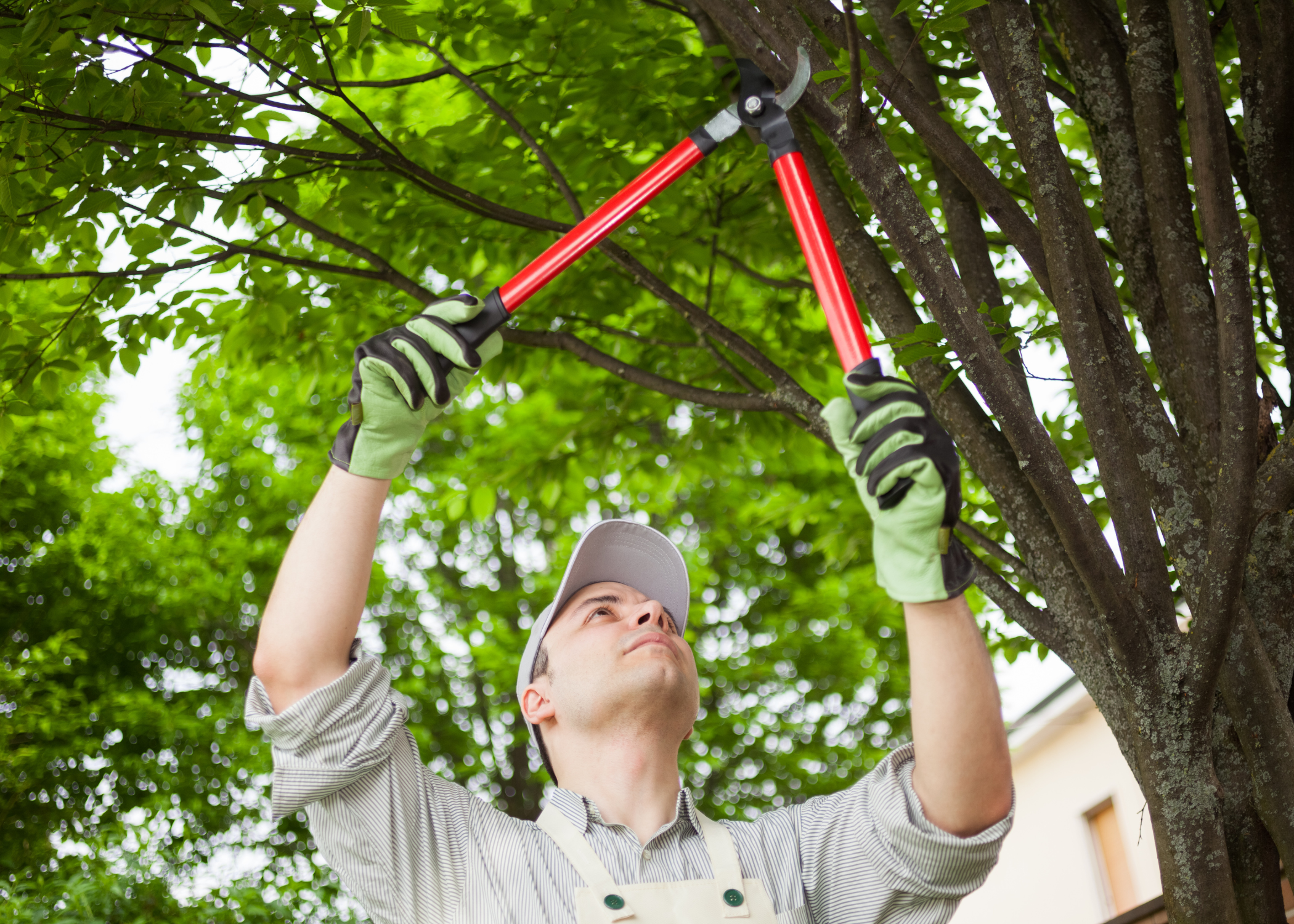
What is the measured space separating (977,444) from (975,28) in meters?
0.93

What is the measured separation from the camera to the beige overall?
75.1 inches

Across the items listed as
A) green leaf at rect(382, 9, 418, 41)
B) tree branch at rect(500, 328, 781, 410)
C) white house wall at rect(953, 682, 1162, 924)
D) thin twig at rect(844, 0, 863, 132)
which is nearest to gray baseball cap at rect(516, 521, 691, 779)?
tree branch at rect(500, 328, 781, 410)

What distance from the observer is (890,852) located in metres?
1.94

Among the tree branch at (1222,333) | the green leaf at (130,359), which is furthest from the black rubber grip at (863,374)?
the green leaf at (130,359)

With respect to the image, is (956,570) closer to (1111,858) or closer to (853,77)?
(853,77)

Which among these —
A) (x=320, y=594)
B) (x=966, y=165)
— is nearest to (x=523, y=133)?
(x=966, y=165)

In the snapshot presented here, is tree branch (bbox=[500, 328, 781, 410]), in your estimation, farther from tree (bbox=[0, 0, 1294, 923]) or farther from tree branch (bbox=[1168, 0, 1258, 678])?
tree branch (bbox=[1168, 0, 1258, 678])

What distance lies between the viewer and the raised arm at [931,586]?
5.21 feet

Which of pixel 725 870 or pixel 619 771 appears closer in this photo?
pixel 725 870

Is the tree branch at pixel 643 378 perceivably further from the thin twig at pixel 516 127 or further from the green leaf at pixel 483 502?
the green leaf at pixel 483 502

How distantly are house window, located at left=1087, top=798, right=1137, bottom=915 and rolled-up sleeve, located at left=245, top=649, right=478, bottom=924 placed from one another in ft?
34.7

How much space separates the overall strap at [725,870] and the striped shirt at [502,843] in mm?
25

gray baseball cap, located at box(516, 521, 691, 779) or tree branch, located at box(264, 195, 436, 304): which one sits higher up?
tree branch, located at box(264, 195, 436, 304)

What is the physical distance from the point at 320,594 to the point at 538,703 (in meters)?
0.70
